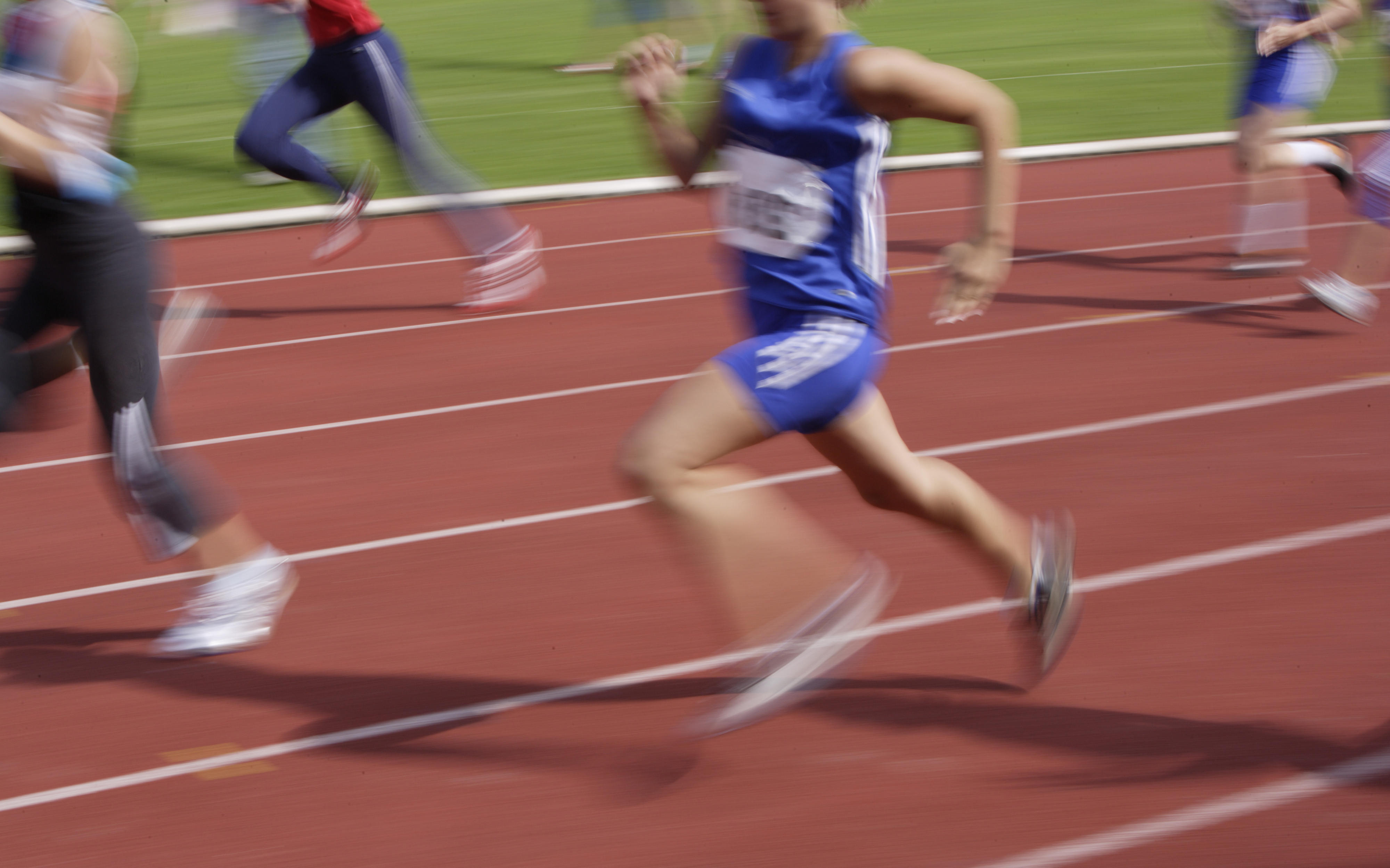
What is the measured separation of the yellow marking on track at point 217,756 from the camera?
3229mm

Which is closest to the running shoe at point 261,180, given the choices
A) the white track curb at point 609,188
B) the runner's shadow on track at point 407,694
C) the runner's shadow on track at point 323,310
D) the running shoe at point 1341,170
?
the white track curb at point 609,188

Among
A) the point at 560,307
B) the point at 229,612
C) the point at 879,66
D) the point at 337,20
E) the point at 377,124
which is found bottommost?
the point at 560,307

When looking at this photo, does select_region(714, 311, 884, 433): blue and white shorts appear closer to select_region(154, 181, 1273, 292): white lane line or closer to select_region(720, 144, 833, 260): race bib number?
select_region(720, 144, 833, 260): race bib number

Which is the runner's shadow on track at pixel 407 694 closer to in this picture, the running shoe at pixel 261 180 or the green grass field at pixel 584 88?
the green grass field at pixel 584 88

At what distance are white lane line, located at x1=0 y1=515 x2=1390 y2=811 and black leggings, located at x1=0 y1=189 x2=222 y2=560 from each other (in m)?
0.62

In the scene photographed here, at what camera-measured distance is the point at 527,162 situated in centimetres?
1106

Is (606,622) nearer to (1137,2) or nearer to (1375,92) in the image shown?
(1375,92)

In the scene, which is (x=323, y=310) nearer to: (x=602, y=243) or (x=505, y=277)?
(x=505, y=277)

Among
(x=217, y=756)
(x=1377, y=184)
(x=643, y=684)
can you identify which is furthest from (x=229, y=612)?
(x=1377, y=184)

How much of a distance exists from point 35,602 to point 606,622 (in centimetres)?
168

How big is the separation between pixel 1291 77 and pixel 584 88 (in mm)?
8937

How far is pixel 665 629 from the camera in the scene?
12.7 feet

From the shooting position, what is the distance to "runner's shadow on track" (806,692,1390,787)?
3086 millimetres

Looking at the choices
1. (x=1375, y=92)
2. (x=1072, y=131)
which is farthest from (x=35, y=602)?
(x=1375, y=92)
